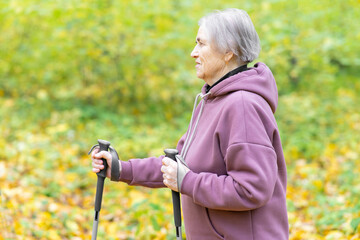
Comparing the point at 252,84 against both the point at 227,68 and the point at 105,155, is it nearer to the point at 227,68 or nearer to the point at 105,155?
the point at 227,68

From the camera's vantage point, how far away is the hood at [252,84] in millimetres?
1986

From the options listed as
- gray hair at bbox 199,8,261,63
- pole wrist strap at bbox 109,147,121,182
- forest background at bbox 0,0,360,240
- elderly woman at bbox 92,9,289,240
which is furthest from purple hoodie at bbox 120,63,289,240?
forest background at bbox 0,0,360,240

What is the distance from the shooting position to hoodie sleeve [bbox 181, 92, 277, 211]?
6.03 ft

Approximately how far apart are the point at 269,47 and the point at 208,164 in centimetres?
516

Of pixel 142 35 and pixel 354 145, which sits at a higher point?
pixel 142 35

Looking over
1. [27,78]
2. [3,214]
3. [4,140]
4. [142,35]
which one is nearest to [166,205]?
[3,214]

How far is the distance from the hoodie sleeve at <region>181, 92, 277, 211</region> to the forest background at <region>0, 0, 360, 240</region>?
340cm

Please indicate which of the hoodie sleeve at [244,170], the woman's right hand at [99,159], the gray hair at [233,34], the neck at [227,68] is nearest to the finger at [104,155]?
the woman's right hand at [99,159]

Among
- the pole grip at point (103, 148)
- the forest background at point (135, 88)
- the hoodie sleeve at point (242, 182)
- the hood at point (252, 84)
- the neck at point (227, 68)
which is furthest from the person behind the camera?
the forest background at point (135, 88)

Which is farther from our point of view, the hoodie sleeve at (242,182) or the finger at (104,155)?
the finger at (104,155)

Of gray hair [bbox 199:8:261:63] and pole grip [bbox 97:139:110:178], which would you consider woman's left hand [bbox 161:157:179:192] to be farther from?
gray hair [bbox 199:8:261:63]

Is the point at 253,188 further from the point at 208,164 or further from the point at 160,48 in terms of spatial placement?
the point at 160,48

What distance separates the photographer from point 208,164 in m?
2.03

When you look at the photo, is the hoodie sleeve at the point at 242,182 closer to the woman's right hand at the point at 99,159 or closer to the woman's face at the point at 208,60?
the woman's face at the point at 208,60
